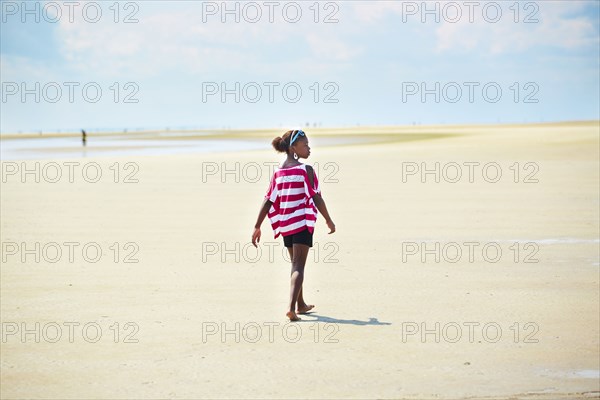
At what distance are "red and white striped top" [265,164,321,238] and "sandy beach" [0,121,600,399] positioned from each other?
0.97m

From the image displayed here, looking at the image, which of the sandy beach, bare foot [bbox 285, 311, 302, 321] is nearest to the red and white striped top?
bare foot [bbox 285, 311, 302, 321]

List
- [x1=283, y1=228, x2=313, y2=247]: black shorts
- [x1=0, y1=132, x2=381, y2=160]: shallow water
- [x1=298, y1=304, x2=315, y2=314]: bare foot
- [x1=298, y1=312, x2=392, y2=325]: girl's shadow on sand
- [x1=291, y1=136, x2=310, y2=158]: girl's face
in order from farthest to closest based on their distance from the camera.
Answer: [x1=0, y1=132, x2=381, y2=160]: shallow water → [x1=298, y1=304, x2=315, y2=314]: bare foot → [x1=283, y1=228, x2=313, y2=247]: black shorts → [x1=291, y1=136, x2=310, y2=158]: girl's face → [x1=298, y1=312, x2=392, y2=325]: girl's shadow on sand

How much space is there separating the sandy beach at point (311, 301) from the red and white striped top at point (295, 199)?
3.18ft

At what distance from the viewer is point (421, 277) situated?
9750 mm

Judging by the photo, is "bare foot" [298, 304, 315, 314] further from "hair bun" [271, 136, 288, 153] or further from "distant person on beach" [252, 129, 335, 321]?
"hair bun" [271, 136, 288, 153]

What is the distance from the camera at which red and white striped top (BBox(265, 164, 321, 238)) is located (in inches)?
307

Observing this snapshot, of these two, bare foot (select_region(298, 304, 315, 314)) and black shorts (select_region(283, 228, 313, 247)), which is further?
bare foot (select_region(298, 304, 315, 314))

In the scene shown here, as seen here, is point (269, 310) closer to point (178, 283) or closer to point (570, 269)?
point (178, 283)

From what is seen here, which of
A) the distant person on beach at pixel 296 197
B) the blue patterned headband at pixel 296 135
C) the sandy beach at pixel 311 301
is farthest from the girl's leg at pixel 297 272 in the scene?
the blue patterned headband at pixel 296 135

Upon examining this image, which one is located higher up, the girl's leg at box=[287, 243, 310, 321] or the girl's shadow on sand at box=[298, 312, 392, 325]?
the girl's leg at box=[287, 243, 310, 321]

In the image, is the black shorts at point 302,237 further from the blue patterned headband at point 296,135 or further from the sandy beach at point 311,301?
the blue patterned headband at point 296,135

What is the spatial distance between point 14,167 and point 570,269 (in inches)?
1030

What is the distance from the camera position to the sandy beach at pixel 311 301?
6047 mm

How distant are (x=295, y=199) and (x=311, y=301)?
1.44 m
